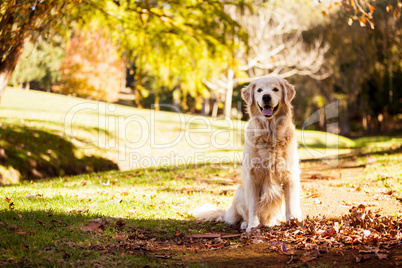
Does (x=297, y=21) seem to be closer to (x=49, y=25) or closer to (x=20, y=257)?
(x=49, y=25)

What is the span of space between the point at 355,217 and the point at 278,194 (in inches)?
40.0

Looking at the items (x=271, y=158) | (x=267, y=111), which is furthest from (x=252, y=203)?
(x=267, y=111)

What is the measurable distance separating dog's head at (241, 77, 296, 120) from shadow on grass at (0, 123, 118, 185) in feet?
24.3

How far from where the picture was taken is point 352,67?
100 feet

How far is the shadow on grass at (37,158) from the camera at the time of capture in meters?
9.83

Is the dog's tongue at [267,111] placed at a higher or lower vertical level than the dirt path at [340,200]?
higher

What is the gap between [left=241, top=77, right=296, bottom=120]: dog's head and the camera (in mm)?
4762

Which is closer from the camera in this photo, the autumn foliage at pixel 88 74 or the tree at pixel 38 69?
the autumn foliage at pixel 88 74

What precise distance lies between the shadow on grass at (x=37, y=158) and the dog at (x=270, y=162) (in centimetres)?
732

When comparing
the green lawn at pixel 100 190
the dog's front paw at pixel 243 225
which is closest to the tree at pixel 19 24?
the green lawn at pixel 100 190

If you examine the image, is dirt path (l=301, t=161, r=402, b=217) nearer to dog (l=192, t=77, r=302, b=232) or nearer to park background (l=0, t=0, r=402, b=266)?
park background (l=0, t=0, r=402, b=266)

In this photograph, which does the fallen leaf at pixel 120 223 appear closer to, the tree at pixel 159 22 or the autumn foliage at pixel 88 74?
the tree at pixel 159 22

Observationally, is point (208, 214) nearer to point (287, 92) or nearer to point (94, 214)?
point (94, 214)

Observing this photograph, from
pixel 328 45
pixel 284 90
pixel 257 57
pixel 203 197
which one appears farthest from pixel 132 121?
pixel 328 45
